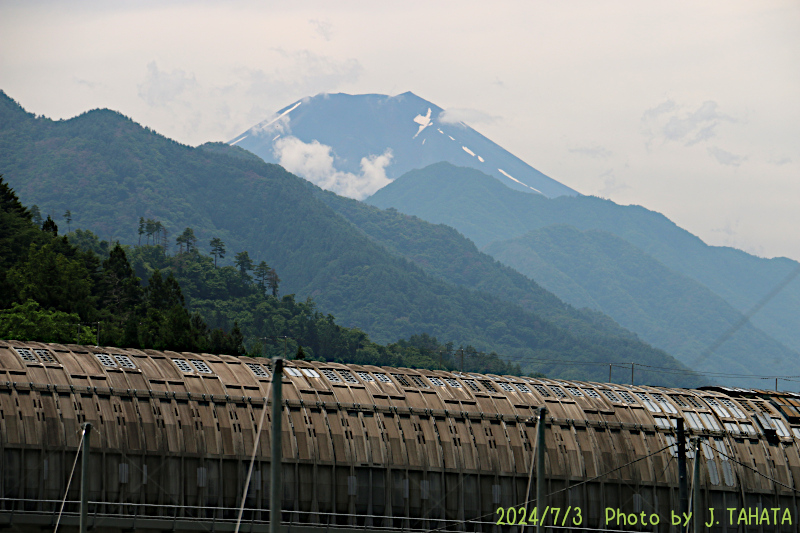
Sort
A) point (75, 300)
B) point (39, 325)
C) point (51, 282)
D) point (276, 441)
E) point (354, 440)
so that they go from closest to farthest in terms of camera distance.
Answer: point (276, 441), point (354, 440), point (39, 325), point (51, 282), point (75, 300)

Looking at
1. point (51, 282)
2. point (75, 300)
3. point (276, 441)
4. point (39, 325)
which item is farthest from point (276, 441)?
point (75, 300)

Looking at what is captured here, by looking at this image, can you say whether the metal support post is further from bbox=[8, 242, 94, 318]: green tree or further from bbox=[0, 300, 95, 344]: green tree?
bbox=[8, 242, 94, 318]: green tree

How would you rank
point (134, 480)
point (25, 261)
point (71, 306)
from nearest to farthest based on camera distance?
point (134, 480) < point (71, 306) < point (25, 261)

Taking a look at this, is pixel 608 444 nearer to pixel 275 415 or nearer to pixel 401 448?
pixel 401 448

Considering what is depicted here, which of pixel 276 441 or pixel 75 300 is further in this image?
pixel 75 300

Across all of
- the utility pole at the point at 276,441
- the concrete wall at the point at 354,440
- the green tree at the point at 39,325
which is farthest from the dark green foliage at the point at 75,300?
the utility pole at the point at 276,441

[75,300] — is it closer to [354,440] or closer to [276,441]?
[354,440]

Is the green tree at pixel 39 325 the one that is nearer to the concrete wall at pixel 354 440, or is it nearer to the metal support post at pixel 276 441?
the concrete wall at pixel 354 440

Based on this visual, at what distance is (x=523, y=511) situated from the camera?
2977 inches

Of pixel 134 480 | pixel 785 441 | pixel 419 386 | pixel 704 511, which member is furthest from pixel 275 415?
pixel 785 441

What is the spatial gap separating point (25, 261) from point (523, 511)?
128m

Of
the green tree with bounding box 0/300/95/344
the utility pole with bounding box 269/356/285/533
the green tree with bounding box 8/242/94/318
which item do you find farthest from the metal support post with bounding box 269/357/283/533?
the green tree with bounding box 8/242/94/318

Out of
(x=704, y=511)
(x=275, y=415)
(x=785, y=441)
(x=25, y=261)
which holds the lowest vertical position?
(x=704, y=511)

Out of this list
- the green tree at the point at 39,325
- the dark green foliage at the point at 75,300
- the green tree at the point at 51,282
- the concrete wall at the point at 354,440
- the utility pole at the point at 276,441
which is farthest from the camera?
the green tree at the point at 51,282
